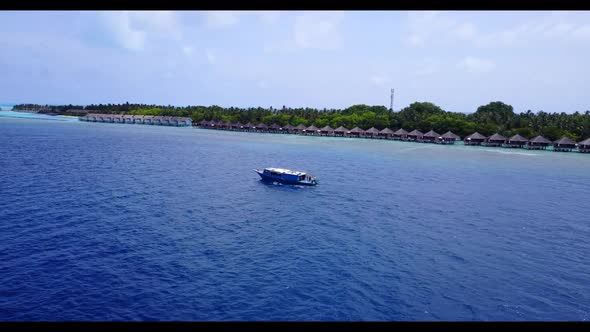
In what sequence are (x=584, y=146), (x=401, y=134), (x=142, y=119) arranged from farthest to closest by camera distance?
(x=142, y=119), (x=401, y=134), (x=584, y=146)

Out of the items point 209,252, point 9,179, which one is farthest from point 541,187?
point 9,179

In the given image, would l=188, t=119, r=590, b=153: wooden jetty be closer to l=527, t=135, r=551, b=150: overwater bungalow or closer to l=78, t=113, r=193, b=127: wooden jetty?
l=527, t=135, r=551, b=150: overwater bungalow

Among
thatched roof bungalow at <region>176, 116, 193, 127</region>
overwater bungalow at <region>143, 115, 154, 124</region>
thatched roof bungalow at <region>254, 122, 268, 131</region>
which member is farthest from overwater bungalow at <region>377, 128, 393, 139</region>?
overwater bungalow at <region>143, 115, 154, 124</region>

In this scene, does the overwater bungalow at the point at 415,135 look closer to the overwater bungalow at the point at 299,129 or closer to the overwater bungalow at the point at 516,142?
the overwater bungalow at the point at 516,142

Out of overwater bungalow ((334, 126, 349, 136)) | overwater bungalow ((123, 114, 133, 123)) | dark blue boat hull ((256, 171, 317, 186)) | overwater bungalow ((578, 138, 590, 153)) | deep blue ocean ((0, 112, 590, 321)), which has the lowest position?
deep blue ocean ((0, 112, 590, 321))

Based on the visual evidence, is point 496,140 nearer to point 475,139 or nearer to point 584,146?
point 475,139

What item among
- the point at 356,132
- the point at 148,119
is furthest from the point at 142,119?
the point at 356,132

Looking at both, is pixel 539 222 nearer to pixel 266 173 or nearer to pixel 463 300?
pixel 463 300
